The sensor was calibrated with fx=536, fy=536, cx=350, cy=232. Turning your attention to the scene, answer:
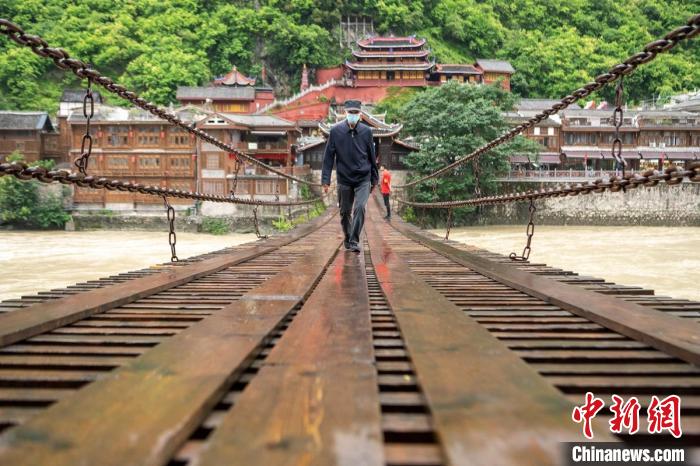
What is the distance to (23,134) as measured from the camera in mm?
28531

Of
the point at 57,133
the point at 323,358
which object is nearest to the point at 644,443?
the point at 323,358

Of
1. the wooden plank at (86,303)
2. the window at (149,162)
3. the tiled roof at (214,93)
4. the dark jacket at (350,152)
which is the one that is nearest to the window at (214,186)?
the window at (149,162)

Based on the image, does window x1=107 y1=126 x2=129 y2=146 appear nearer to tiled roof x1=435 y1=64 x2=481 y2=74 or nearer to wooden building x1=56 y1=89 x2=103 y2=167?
wooden building x1=56 y1=89 x2=103 y2=167

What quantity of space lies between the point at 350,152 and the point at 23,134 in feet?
96.4

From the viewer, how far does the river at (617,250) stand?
1542 centimetres

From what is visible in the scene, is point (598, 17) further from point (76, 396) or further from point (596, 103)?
point (76, 396)

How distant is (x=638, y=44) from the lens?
4534 cm

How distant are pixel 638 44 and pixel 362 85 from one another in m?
24.4

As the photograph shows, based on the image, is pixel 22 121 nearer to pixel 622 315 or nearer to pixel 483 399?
pixel 622 315

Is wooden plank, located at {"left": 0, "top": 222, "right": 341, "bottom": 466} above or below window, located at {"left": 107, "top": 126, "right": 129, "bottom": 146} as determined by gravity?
below

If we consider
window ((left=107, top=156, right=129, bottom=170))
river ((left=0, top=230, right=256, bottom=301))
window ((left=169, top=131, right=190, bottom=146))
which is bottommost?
river ((left=0, top=230, right=256, bottom=301))

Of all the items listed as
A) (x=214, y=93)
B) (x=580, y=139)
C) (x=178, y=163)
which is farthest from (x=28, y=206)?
(x=580, y=139)

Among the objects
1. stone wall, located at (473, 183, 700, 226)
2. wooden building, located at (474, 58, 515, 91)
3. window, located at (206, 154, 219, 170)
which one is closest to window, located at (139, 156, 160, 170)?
window, located at (206, 154, 219, 170)

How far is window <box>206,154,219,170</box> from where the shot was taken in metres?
25.7
